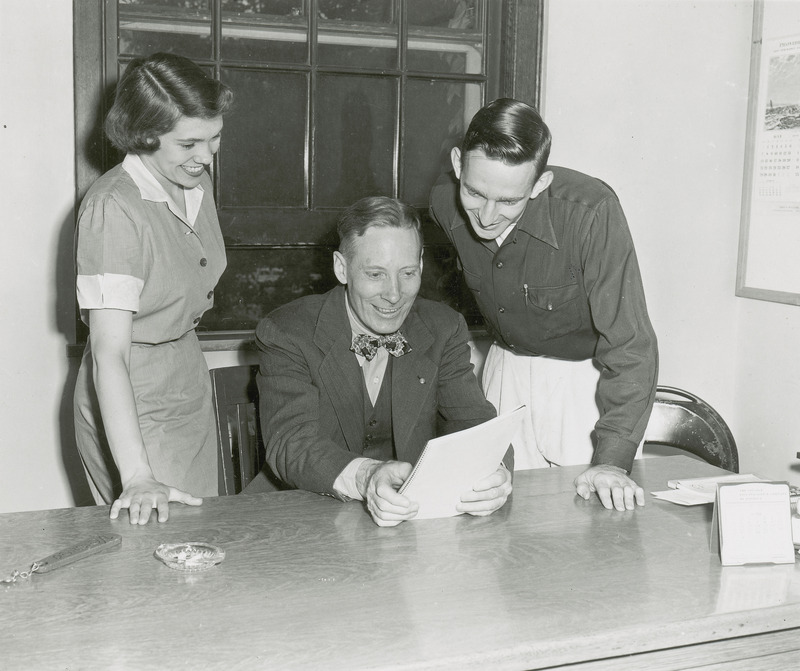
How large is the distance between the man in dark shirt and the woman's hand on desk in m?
0.92

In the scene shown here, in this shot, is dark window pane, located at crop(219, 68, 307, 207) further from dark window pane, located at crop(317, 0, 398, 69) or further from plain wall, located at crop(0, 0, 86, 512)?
plain wall, located at crop(0, 0, 86, 512)

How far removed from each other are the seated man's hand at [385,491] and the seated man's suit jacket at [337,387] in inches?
3.2

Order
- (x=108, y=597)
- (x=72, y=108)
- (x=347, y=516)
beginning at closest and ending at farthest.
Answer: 1. (x=108, y=597)
2. (x=347, y=516)
3. (x=72, y=108)

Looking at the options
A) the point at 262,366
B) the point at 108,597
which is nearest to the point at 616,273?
the point at 262,366

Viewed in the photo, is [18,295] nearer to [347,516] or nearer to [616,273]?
[347,516]

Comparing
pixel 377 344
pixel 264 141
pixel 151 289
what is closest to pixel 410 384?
pixel 377 344

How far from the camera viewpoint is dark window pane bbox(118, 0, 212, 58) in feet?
10.1

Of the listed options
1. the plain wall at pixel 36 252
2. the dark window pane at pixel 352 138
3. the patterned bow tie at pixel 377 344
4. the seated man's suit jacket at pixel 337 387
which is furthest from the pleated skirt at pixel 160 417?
the dark window pane at pixel 352 138

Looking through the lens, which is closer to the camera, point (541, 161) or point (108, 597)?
point (108, 597)

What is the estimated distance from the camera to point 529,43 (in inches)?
136

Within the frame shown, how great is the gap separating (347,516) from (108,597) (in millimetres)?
575

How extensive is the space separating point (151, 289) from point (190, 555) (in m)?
0.79

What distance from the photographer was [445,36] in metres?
3.47

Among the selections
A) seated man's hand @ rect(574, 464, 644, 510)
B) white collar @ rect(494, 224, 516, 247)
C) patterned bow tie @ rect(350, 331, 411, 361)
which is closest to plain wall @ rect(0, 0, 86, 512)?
patterned bow tie @ rect(350, 331, 411, 361)
